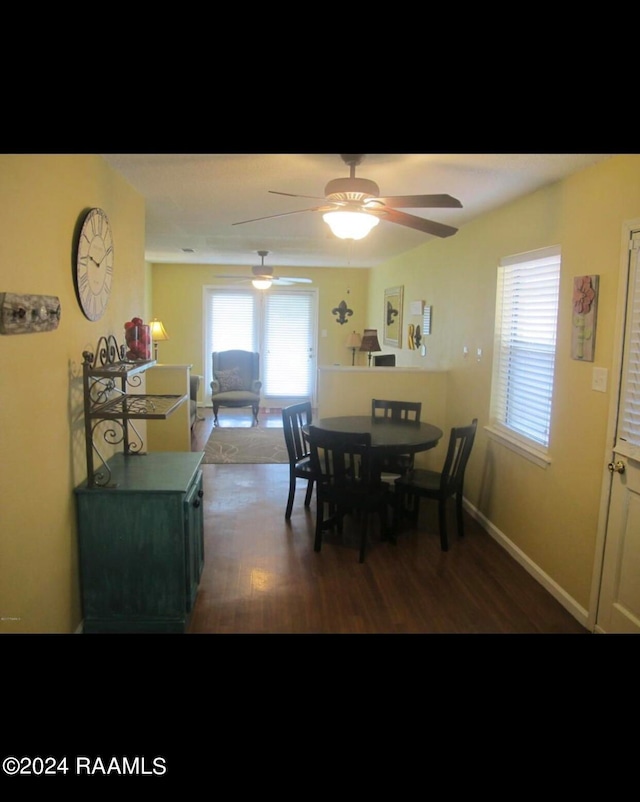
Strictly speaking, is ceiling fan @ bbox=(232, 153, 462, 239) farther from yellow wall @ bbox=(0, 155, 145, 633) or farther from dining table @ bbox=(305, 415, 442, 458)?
dining table @ bbox=(305, 415, 442, 458)

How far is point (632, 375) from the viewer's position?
7.80 ft

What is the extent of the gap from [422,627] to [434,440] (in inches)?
54.5

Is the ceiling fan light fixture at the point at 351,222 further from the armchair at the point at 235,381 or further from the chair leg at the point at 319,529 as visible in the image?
the armchair at the point at 235,381

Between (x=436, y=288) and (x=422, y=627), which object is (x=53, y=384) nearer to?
(x=422, y=627)

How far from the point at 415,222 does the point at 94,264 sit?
1582mm

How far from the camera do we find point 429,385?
498 cm

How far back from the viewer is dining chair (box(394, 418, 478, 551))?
11.8 feet

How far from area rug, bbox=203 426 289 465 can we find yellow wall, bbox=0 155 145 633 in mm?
3362

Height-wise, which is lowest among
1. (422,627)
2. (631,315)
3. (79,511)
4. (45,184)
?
(422,627)

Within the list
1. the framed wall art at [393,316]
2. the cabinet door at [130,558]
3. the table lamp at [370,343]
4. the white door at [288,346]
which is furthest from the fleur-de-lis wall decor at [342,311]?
the cabinet door at [130,558]

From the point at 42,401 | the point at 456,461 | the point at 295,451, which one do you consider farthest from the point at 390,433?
the point at 42,401

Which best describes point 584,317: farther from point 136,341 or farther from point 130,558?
point 130,558

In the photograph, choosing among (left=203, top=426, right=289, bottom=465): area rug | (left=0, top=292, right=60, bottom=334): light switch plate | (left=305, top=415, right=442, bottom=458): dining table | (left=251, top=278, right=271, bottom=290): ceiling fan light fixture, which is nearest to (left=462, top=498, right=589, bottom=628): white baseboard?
(left=305, top=415, right=442, bottom=458): dining table
